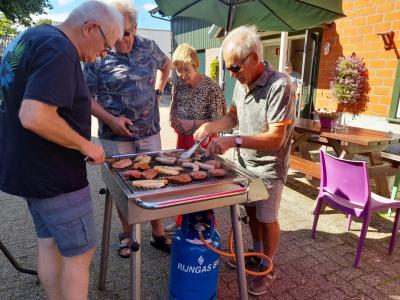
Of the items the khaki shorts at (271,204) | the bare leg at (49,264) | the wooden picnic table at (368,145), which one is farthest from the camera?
the wooden picnic table at (368,145)

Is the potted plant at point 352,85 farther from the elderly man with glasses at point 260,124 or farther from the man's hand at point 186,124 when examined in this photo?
the elderly man with glasses at point 260,124

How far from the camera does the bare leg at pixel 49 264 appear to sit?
1.72 metres

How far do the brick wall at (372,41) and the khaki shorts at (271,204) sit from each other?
4302 millimetres

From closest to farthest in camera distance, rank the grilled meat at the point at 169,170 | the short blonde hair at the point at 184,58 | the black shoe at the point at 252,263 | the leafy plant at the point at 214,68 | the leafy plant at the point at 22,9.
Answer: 1. the grilled meat at the point at 169,170
2. the black shoe at the point at 252,263
3. the short blonde hair at the point at 184,58
4. the leafy plant at the point at 214,68
5. the leafy plant at the point at 22,9

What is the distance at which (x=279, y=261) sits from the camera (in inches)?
108

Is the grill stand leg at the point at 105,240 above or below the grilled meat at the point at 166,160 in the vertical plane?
below

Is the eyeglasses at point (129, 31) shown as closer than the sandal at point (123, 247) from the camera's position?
Yes

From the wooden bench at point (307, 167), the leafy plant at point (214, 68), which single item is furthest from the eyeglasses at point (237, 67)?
the leafy plant at point (214, 68)

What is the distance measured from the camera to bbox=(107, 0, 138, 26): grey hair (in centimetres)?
223

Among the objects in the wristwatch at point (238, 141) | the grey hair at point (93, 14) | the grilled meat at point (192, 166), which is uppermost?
the grey hair at point (93, 14)

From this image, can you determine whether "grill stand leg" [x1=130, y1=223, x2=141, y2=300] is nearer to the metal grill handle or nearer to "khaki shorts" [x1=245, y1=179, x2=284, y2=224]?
the metal grill handle

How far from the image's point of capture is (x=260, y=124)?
2.13 metres

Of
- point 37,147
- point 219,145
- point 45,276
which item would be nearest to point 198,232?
point 219,145

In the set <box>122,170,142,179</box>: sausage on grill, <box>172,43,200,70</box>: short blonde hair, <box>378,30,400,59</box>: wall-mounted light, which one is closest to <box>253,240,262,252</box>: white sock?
<box>122,170,142,179</box>: sausage on grill
